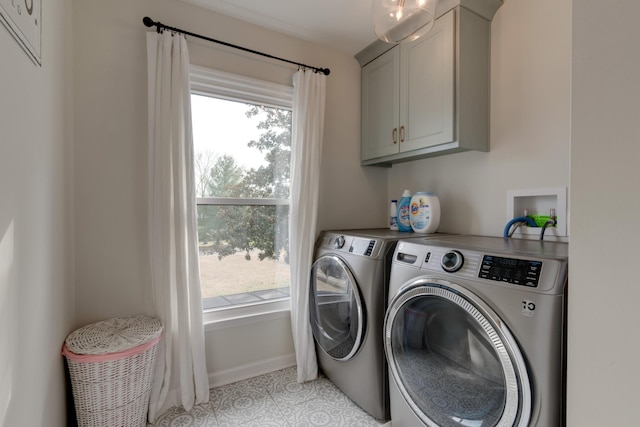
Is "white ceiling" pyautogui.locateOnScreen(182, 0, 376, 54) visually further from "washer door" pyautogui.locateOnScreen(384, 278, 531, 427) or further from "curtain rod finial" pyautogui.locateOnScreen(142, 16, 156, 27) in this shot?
"washer door" pyautogui.locateOnScreen(384, 278, 531, 427)

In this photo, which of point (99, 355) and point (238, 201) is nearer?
point (99, 355)

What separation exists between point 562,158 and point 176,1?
2.32 m

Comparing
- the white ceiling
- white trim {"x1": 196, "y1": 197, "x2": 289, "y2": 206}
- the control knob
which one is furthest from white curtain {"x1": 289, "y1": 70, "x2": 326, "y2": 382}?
the control knob

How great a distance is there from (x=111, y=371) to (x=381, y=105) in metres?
2.23

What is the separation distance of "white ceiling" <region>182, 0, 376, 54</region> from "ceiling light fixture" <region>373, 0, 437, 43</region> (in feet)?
2.59

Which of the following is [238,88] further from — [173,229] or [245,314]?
[245,314]

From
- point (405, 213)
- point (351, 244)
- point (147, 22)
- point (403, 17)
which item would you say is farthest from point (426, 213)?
point (147, 22)

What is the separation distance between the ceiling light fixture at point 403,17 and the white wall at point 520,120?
2.69 ft

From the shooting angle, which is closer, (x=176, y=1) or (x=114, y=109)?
(x=114, y=109)

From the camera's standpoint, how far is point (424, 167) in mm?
2258

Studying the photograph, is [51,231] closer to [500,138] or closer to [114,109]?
[114,109]

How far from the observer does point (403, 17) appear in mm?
1176

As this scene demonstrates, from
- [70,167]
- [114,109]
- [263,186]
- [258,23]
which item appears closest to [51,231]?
[70,167]

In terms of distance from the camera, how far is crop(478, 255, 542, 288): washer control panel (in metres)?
0.98
